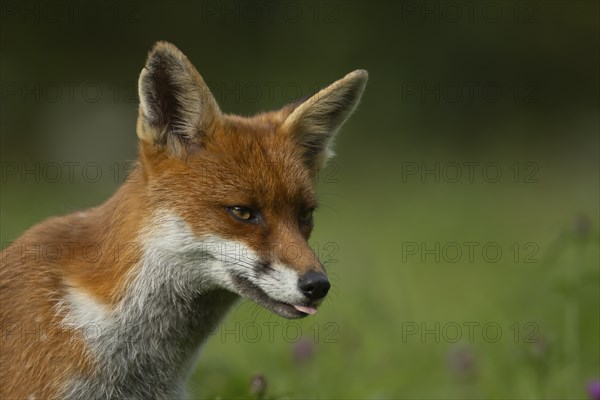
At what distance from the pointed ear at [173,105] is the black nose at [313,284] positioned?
46.8 inches

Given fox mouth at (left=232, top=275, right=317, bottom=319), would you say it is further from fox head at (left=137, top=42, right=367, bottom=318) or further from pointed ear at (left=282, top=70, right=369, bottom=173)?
pointed ear at (left=282, top=70, right=369, bottom=173)

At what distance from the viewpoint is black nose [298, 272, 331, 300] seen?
198 inches

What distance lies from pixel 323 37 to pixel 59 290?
16.5 meters

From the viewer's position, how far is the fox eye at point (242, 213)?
17.6ft

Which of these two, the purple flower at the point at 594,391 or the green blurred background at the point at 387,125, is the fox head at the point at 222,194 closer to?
the purple flower at the point at 594,391

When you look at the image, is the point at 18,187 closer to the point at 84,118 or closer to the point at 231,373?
the point at 84,118

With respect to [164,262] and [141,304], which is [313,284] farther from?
[141,304]

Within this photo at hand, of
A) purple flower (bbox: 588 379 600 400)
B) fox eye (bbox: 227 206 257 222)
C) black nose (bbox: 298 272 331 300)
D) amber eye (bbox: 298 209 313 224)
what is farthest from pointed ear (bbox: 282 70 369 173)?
purple flower (bbox: 588 379 600 400)

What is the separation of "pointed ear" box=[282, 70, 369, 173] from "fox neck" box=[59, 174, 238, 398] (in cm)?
115

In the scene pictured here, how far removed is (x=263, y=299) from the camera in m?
5.29

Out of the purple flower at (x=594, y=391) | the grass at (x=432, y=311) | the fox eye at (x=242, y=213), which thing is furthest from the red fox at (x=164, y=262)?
the purple flower at (x=594, y=391)

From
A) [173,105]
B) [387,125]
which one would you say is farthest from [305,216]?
[387,125]

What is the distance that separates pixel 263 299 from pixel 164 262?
2.10 feet

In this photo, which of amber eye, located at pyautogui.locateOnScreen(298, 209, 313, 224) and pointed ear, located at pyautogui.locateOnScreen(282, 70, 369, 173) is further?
pointed ear, located at pyautogui.locateOnScreen(282, 70, 369, 173)
